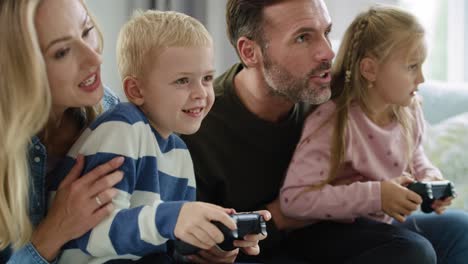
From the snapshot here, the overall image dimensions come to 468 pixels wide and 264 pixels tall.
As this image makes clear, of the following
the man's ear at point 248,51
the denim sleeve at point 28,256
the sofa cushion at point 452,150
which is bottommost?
the sofa cushion at point 452,150

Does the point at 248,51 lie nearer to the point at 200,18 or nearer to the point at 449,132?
the point at 449,132

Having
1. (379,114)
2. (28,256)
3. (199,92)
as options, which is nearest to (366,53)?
(379,114)

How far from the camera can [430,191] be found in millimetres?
1616

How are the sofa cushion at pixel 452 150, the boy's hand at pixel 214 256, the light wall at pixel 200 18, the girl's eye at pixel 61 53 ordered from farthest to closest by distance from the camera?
1. the light wall at pixel 200 18
2. the sofa cushion at pixel 452 150
3. the boy's hand at pixel 214 256
4. the girl's eye at pixel 61 53

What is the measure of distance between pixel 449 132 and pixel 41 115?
4.40 feet

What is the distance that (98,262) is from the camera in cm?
127

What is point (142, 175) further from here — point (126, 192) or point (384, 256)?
point (384, 256)

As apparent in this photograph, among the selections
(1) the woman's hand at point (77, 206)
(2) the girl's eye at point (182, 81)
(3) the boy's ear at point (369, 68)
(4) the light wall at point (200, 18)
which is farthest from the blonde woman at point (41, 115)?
(4) the light wall at point (200, 18)

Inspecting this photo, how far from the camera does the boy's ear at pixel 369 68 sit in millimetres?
1721

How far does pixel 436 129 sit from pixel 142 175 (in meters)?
1.17

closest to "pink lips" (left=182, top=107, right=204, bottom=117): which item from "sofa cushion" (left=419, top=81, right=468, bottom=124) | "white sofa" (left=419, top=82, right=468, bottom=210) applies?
"white sofa" (left=419, top=82, right=468, bottom=210)

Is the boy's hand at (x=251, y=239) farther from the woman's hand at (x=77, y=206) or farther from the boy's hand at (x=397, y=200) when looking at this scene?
the boy's hand at (x=397, y=200)

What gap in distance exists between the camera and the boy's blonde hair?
4.41 ft

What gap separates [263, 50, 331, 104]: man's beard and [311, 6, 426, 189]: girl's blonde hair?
73 mm
